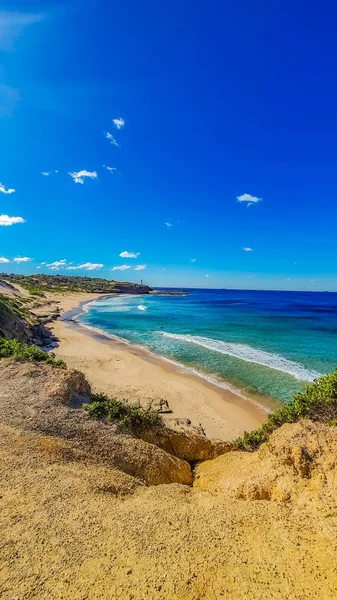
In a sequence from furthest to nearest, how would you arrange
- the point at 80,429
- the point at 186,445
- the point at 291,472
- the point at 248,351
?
the point at 248,351, the point at 186,445, the point at 80,429, the point at 291,472

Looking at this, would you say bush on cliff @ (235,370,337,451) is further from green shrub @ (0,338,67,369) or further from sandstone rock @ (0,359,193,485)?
green shrub @ (0,338,67,369)

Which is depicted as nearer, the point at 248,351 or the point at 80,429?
the point at 80,429

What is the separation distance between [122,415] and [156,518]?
4300 millimetres

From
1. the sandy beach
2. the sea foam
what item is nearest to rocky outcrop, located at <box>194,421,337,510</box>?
the sandy beach

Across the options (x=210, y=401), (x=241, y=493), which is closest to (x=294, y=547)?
(x=241, y=493)

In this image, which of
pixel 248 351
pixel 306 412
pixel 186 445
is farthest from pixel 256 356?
pixel 186 445

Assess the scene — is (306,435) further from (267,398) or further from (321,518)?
(267,398)

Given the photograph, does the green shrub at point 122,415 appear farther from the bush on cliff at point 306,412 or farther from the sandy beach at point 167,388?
the bush on cliff at point 306,412

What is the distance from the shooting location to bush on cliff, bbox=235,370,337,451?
838 cm

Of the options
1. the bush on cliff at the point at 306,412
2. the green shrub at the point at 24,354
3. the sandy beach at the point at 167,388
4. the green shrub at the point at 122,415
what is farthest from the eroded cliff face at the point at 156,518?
the sandy beach at the point at 167,388

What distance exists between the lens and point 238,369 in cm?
2294

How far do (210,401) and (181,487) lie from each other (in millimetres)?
11478

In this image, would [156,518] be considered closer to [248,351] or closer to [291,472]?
[291,472]

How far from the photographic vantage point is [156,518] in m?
4.73
